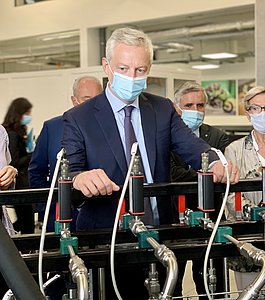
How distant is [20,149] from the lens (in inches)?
145

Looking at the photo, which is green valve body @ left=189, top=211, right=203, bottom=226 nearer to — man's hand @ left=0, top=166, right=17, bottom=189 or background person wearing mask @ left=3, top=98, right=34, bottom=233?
man's hand @ left=0, top=166, right=17, bottom=189

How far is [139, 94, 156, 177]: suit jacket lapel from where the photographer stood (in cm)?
170

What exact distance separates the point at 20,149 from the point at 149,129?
2.14m

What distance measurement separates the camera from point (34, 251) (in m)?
1.22

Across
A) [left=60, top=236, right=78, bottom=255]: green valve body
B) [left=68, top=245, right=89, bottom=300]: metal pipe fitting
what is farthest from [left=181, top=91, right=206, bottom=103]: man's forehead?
[left=68, top=245, right=89, bottom=300]: metal pipe fitting

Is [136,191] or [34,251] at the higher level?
[136,191]

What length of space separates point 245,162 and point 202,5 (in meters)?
3.68

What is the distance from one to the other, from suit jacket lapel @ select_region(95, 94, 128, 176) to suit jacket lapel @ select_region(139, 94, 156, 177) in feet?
0.35

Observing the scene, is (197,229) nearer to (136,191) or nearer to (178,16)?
(136,191)

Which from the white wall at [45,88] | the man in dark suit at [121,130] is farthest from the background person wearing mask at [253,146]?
the white wall at [45,88]

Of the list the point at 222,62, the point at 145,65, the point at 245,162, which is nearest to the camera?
the point at 145,65

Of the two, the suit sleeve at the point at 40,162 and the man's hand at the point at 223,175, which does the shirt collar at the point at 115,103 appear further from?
the suit sleeve at the point at 40,162

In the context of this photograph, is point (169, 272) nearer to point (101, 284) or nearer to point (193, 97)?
point (101, 284)

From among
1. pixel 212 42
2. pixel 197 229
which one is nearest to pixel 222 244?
pixel 197 229
